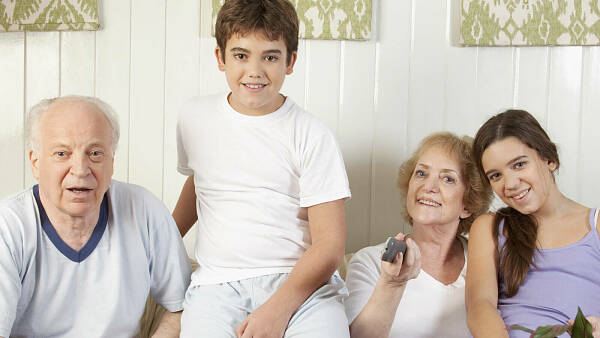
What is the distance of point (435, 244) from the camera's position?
2.11 m

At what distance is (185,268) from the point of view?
1.84 metres

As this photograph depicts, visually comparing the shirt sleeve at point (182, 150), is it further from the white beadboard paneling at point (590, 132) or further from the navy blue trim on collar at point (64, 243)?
the white beadboard paneling at point (590, 132)

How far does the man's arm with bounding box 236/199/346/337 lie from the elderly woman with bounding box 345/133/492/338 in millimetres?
190

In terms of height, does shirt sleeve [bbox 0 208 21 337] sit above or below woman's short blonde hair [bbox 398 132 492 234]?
below

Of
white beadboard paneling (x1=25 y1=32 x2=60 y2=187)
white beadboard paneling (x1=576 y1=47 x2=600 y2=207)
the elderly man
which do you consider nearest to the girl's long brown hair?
white beadboard paneling (x1=576 y1=47 x2=600 y2=207)

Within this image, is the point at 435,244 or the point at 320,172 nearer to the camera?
the point at 320,172

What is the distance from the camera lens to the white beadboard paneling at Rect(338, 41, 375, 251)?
2.57 m

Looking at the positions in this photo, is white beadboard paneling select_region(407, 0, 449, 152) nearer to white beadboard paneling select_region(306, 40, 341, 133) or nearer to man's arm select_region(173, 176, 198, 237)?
white beadboard paneling select_region(306, 40, 341, 133)

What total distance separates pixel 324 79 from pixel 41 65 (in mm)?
1108

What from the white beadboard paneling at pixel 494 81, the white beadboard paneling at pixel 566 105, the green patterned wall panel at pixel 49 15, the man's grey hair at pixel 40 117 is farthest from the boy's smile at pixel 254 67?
the white beadboard paneling at pixel 566 105

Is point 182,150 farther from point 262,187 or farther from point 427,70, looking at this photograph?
point 427,70

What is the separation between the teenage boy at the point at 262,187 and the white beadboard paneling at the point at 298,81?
670 millimetres

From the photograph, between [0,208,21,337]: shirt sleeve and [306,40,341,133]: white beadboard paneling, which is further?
[306,40,341,133]: white beadboard paneling

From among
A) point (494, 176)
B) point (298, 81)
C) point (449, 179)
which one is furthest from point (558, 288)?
point (298, 81)
